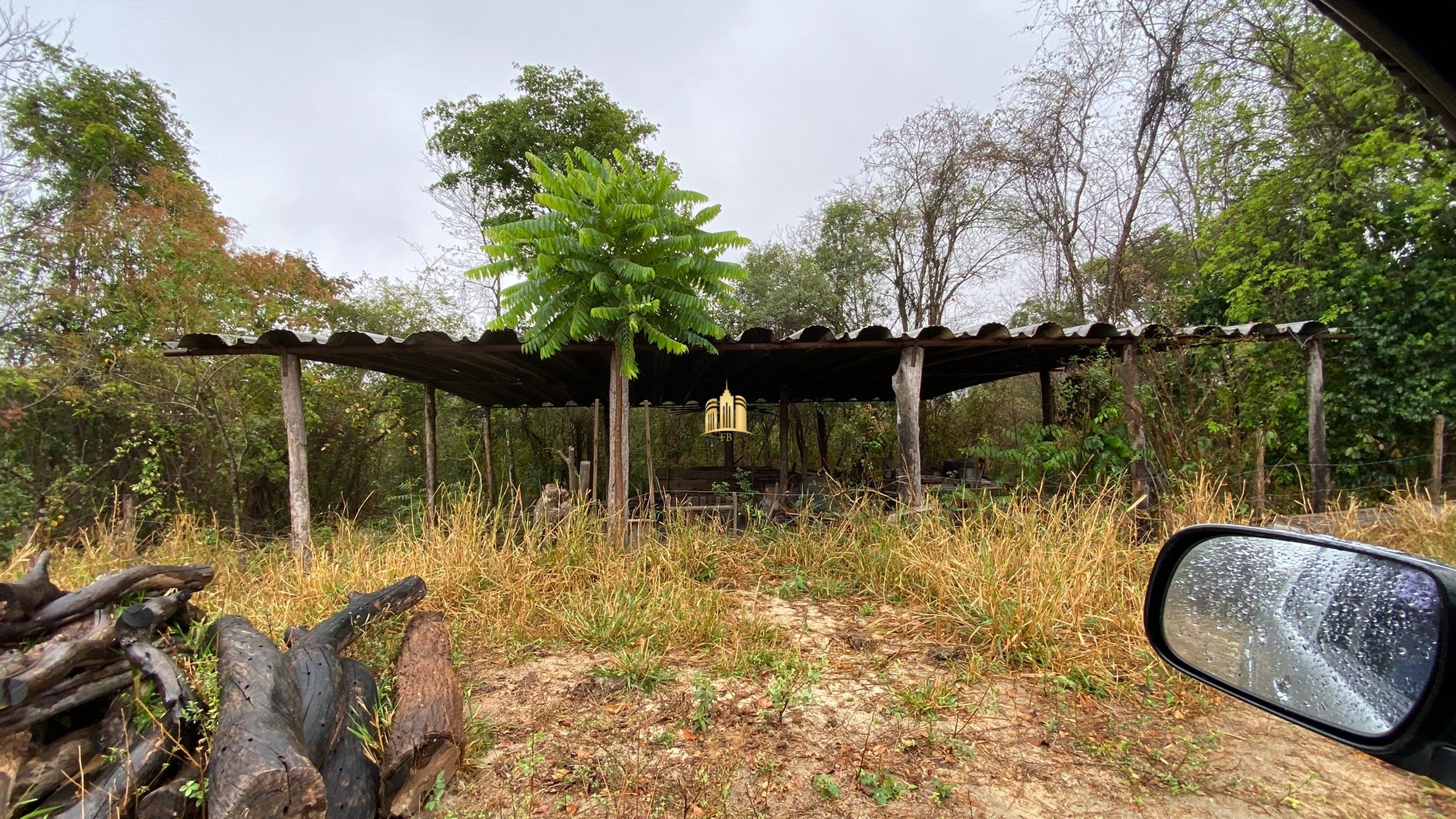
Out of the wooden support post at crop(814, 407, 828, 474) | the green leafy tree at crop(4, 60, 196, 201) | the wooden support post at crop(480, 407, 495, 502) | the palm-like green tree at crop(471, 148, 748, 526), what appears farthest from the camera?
the wooden support post at crop(814, 407, 828, 474)

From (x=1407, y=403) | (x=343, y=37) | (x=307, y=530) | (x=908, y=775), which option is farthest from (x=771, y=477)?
(x=343, y=37)

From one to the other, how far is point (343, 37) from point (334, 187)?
7792 millimetres

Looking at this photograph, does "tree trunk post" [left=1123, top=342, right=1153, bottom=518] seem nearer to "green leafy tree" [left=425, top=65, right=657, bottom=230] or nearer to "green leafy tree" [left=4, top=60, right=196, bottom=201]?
"green leafy tree" [left=425, top=65, right=657, bottom=230]

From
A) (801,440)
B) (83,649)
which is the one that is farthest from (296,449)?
(801,440)

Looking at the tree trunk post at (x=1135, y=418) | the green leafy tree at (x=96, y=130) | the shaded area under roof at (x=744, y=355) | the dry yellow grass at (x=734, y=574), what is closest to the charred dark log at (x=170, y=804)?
the dry yellow grass at (x=734, y=574)

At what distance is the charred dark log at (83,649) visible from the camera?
1.96m

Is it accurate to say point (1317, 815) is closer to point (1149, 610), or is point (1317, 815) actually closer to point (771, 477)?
point (1149, 610)

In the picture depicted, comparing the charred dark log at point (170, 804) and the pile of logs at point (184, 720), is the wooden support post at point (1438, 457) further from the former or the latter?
the charred dark log at point (170, 804)

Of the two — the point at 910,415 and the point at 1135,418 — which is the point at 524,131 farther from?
the point at 1135,418

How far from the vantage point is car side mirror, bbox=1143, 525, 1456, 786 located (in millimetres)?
708

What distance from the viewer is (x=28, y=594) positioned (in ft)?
7.83

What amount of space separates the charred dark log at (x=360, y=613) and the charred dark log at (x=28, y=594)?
0.93m

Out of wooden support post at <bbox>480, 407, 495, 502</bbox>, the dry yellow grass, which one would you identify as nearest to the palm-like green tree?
the dry yellow grass

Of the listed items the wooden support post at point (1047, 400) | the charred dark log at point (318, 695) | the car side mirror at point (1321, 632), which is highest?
the wooden support post at point (1047, 400)
